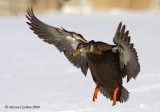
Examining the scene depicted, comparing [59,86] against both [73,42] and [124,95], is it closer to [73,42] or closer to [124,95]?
[73,42]

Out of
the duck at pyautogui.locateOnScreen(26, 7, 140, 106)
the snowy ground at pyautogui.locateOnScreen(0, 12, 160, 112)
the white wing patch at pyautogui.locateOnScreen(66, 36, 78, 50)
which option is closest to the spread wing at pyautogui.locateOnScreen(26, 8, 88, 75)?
the white wing patch at pyautogui.locateOnScreen(66, 36, 78, 50)

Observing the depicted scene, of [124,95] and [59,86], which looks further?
[59,86]

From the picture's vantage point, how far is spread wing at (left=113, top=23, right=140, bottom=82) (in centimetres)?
285

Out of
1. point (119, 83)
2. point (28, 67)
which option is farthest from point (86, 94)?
point (28, 67)

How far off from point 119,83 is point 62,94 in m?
0.96

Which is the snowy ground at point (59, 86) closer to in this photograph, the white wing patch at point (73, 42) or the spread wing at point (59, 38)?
the spread wing at point (59, 38)

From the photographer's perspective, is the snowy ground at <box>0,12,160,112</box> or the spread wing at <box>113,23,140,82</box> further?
the snowy ground at <box>0,12,160,112</box>

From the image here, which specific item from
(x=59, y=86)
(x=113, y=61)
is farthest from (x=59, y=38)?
(x=59, y=86)

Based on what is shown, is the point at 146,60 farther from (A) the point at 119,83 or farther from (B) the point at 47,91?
(A) the point at 119,83

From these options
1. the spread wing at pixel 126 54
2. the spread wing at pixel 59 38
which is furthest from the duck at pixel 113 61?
the spread wing at pixel 59 38

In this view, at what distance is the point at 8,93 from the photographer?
411 centimetres

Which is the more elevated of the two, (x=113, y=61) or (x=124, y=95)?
(x=113, y=61)

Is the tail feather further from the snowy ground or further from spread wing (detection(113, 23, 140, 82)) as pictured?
spread wing (detection(113, 23, 140, 82))

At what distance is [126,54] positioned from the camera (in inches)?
121
